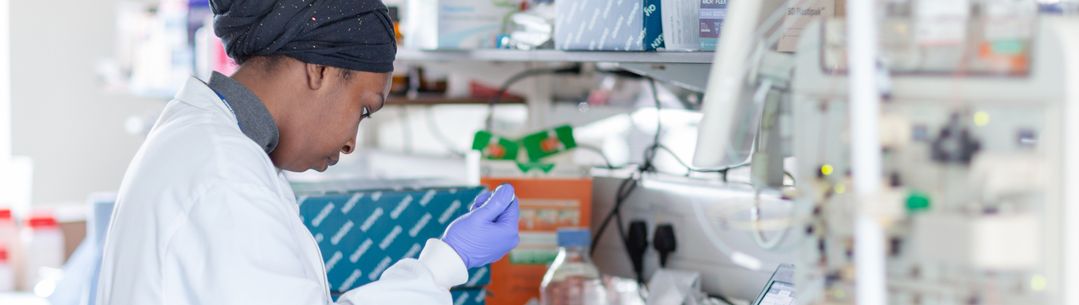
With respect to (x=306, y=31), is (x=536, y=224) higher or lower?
lower

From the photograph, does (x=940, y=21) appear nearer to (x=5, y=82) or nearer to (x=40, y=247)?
(x=40, y=247)

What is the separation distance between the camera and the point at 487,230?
1753mm

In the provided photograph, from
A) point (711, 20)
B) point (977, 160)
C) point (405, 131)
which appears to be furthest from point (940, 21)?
point (405, 131)

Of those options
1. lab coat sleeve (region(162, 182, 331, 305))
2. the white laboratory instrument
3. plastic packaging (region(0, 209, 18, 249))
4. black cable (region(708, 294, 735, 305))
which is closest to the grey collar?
lab coat sleeve (region(162, 182, 331, 305))

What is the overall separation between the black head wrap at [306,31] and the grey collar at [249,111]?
5cm

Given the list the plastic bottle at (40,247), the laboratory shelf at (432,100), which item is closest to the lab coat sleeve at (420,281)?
the laboratory shelf at (432,100)

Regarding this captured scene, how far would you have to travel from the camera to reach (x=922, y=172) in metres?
1.00

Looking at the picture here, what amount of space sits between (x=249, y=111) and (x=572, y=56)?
0.61 m

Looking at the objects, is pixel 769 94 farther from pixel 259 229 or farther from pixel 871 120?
pixel 259 229

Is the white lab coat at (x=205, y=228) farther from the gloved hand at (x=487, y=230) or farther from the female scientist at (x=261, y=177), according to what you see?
the gloved hand at (x=487, y=230)

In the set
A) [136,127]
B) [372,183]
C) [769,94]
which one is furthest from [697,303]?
[136,127]

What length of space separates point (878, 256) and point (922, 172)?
8cm

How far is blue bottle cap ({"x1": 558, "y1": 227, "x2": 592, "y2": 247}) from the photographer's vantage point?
233 cm

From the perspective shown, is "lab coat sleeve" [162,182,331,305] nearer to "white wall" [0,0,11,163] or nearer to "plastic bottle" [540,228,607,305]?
"plastic bottle" [540,228,607,305]
